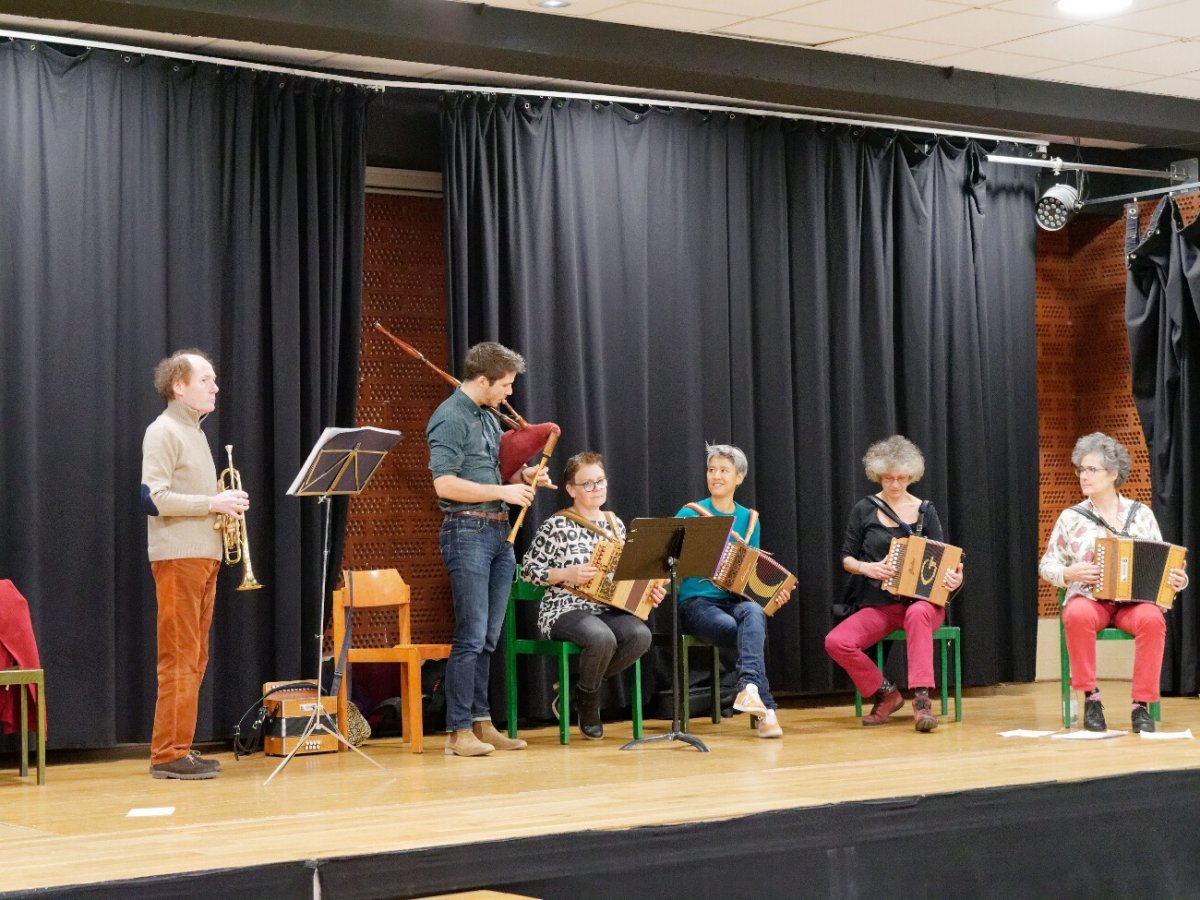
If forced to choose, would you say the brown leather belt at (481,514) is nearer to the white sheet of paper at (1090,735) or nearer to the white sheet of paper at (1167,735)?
the white sheet of paper at (1090,735)

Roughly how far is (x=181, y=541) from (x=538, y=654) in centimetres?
175

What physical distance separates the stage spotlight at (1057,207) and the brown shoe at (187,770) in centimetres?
498

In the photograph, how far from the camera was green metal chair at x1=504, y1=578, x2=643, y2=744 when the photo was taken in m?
6.56

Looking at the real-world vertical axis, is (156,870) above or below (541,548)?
below

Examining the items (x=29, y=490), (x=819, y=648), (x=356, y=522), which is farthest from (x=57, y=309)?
(x=819, y=648)

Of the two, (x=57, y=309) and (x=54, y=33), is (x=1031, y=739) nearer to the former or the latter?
(x=57, y=309)

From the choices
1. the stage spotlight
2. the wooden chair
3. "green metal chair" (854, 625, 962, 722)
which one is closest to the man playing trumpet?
the wooden chair

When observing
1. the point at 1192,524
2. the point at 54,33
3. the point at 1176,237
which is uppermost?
the point at 54,33

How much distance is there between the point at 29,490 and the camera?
6.05 meters

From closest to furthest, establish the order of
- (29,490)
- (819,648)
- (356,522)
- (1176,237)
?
(29,490), (356,522), (819,648), (1176,237)

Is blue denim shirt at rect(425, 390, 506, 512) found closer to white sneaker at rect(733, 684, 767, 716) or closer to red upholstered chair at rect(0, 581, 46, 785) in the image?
white sneaker at rect(733, 684, 767, 716)

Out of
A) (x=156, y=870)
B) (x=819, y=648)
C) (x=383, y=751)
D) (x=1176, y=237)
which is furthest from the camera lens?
(x=1176, y=237)

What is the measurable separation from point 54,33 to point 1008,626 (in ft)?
17.2

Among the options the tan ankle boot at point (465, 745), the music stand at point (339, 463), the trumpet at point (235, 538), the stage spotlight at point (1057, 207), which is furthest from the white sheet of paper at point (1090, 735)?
the trumpet at point (235, 538)
